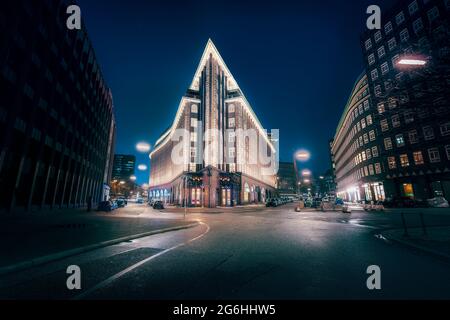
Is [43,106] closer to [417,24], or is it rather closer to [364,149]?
[417,24]

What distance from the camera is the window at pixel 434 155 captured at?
32438 millimetres

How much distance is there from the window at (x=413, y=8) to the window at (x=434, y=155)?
24567 mm

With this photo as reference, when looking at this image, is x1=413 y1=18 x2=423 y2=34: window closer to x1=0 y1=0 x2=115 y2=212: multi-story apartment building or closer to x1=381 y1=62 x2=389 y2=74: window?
x1=381 y1=62 x2=389 y2=74: window

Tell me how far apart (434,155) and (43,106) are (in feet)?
181

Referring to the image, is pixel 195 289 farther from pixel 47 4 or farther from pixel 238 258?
pixel 47 4

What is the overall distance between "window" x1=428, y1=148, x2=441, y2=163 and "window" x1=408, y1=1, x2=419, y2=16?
2457cm

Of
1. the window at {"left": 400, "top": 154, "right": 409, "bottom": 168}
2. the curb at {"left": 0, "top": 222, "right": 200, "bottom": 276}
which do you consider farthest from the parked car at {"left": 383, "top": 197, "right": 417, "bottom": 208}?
the curb at {"left": 0, "top": 222, "right": 200, "bottom": 276}

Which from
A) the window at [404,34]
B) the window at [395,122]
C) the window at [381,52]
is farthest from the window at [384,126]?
the window at [404,34]

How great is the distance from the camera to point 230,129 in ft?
163

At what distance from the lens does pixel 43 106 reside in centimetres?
2394

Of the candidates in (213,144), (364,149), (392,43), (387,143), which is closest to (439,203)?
(387,143)

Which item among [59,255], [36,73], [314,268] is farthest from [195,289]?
[36,73]

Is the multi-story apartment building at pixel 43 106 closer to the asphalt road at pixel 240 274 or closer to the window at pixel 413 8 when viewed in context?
the asphalt road at pixel 240 274

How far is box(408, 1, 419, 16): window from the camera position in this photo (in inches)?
1428
